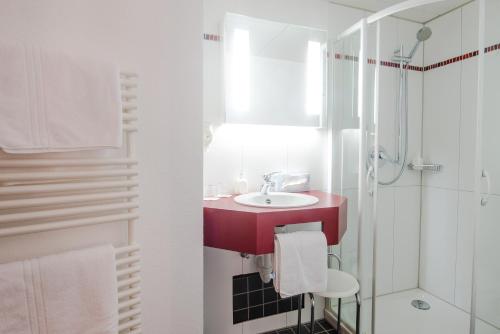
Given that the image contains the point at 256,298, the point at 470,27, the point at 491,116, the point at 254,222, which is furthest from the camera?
the point at 256,298

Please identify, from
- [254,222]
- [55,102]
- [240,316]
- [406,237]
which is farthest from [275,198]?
[55,102]

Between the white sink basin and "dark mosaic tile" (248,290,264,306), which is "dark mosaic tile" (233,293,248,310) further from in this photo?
the white sink basin

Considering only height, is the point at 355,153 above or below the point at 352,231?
above

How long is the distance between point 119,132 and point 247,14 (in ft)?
4.15

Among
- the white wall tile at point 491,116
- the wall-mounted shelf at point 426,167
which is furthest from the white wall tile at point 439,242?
the white wall tile at point 491,116

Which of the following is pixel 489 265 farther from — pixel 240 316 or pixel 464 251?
pixel 240 316

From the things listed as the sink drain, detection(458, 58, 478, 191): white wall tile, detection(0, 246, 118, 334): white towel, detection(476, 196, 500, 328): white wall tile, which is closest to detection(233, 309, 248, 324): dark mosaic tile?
detection(0, 246, 118, 334): white towel

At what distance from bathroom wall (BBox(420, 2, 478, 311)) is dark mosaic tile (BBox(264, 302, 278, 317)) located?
40.5 inches

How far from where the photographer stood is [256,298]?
180cm

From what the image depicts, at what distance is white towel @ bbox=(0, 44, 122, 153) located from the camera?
77 cm

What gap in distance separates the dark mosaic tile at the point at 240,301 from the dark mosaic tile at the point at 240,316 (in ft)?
0.11

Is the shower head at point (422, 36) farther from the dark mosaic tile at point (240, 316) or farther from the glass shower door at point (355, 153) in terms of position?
the dark mosaic tile at point (240, 316)

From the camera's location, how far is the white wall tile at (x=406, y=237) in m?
1.82

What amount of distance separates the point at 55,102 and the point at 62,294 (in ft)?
→ 1.97
